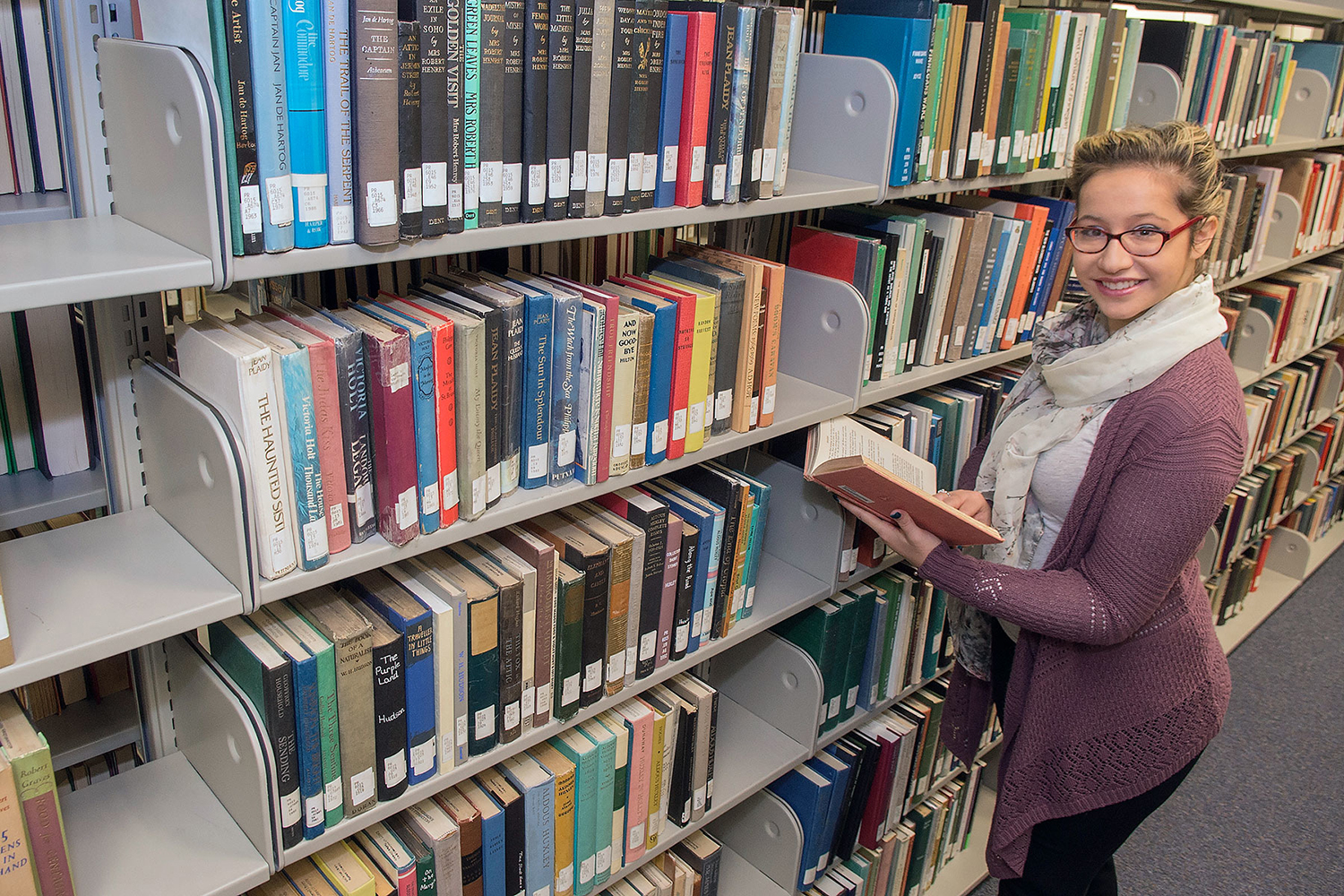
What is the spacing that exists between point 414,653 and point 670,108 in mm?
787

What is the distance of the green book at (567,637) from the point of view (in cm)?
137

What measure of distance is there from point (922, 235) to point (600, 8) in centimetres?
87

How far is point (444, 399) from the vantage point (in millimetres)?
1150

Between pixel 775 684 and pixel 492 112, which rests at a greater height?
pixel 492 112

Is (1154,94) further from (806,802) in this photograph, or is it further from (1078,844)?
(806,802)

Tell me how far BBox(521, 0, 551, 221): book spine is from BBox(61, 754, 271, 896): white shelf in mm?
854

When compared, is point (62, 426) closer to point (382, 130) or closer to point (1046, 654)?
point (382, 130)

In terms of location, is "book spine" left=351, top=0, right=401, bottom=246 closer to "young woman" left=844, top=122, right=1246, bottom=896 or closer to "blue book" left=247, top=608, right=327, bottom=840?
"blue book" left=247, top=608, right=327, bottom=840

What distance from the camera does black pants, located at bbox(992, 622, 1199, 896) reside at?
62.7 inches

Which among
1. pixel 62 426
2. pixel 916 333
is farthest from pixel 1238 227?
pixel 62 426

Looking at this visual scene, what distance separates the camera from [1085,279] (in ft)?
4.91

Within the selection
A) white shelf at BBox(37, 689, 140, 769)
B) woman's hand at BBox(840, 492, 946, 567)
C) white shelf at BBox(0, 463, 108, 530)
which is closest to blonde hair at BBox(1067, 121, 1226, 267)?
woman's hand at BBox(840, 492, 946, 567)

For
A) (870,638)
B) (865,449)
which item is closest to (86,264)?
(865,449)

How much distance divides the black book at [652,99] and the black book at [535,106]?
0.51 ft
